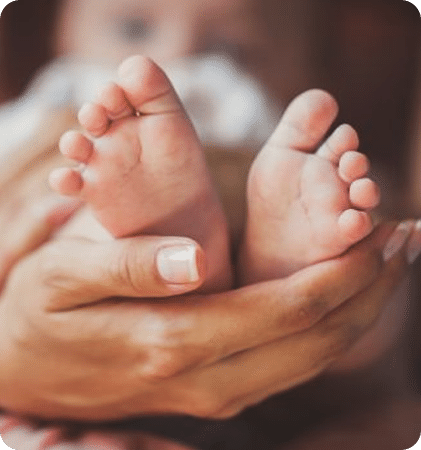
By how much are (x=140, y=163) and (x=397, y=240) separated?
0.38 ft

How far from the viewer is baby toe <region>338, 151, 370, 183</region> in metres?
0.26

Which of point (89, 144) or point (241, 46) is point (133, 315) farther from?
point (241, 46)

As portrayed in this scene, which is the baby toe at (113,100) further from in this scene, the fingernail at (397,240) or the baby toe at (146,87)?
the fingernail at (397,240)

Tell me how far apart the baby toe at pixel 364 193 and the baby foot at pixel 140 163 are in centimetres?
6

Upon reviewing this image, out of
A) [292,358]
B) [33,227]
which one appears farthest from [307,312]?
[33,227]

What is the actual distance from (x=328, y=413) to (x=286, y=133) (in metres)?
0.14

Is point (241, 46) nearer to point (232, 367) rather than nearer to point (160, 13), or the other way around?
point (160, 13)

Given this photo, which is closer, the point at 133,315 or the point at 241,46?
the point at 133,315

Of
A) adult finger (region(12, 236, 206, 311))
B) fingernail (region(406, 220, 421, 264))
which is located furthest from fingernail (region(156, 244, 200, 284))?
fingernail (region(406, 220, 421, 264))

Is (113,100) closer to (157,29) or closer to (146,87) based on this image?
(146,87)

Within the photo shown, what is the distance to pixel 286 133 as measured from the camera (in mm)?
272

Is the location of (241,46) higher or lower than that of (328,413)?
higher

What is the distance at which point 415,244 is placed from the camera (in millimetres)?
310

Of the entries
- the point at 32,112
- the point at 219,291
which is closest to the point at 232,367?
the point at 219,291
